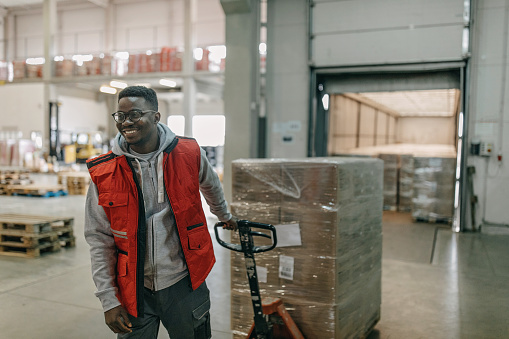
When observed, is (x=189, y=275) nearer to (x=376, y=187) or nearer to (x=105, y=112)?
(x=376, y=187)

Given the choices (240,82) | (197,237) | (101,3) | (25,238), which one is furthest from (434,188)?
(101,3)

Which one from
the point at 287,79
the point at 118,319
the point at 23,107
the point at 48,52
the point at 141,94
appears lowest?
the point at 118,319

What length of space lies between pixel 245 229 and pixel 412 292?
3238 millimetres

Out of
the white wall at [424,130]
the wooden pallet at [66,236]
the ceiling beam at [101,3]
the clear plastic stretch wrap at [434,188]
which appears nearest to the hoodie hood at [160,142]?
the wooden pallet at [66,236]

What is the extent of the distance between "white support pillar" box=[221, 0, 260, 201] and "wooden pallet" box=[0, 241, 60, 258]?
11.1ft

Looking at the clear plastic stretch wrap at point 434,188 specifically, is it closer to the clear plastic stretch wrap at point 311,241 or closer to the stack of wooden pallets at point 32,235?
the clear plastic stretch wrap at point 311,241

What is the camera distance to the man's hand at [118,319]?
6.59ft

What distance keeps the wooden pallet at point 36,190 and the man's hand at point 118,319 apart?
12.3 metres

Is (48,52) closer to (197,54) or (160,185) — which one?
(197,54)

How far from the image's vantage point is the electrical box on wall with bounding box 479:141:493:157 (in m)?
8.08

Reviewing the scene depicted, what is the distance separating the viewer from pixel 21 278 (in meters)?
5.38

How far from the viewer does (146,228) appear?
2090mm

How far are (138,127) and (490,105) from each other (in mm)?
7822

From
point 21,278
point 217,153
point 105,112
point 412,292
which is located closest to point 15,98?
point 105,112
